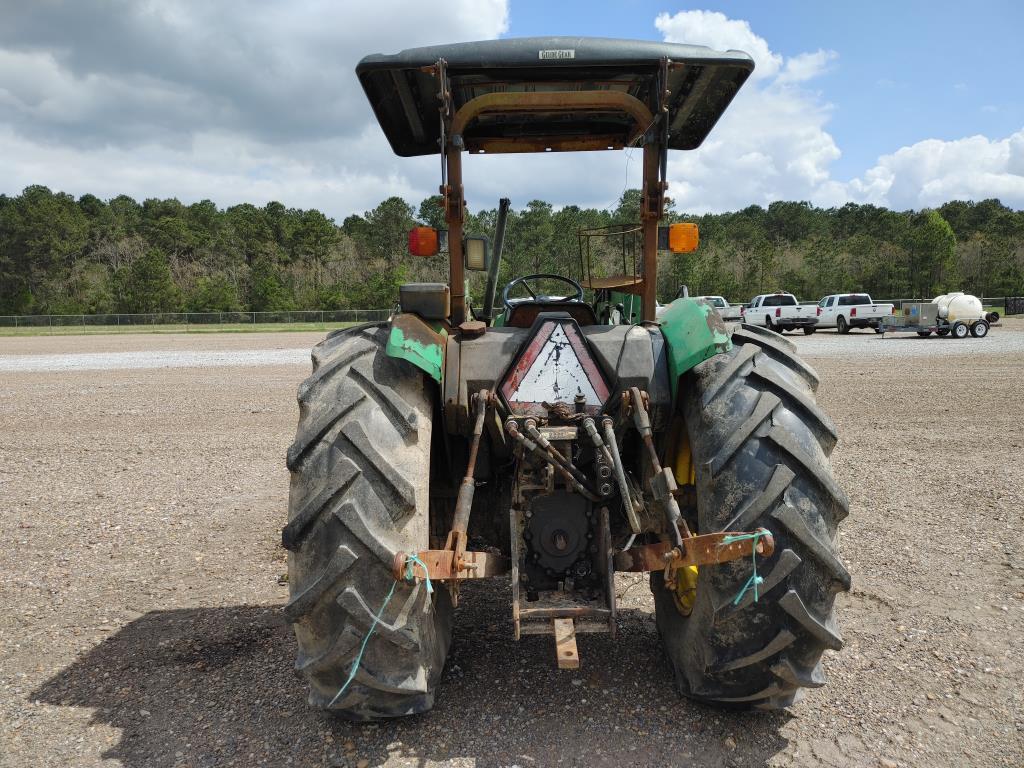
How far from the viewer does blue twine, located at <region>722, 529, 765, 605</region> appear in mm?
2555

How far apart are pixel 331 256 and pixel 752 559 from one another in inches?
2984

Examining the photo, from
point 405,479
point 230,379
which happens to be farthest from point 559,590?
point 230,379

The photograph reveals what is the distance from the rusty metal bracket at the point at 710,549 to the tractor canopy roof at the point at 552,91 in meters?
1.97

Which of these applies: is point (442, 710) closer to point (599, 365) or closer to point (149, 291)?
point (599, 365)

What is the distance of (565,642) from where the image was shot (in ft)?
9.49

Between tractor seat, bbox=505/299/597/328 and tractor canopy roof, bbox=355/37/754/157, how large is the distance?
1.01 metres

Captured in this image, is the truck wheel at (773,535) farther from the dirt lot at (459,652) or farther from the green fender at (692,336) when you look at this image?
the dirt lot at (459,652)

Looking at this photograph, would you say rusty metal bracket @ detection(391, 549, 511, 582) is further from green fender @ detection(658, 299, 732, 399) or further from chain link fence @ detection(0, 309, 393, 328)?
chain link fence @ detection(0, 309, 393, 328)

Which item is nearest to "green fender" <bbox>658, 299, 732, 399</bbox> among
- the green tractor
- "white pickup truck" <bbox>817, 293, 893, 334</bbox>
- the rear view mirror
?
the green tractor

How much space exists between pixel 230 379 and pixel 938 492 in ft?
48.5

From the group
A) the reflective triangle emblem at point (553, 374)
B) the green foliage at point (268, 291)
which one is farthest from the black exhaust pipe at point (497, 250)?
the green foliage at point (268, 291)

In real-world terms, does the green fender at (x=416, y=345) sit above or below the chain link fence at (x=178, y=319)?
A: above

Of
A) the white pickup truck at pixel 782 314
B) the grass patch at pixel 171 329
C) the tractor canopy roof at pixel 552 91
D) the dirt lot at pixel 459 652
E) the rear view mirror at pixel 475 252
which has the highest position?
the tractor canopy roof at pixel 552 91

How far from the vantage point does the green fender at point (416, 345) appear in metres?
2.99
